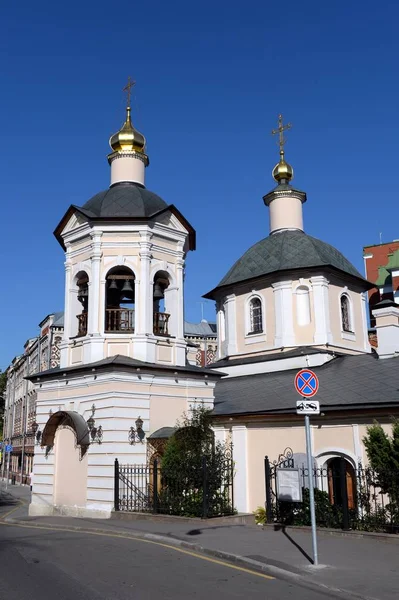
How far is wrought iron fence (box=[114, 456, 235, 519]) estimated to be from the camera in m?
14.9

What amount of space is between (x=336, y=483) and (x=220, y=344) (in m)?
10.5

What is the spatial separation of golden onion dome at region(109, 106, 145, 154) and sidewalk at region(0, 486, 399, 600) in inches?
458

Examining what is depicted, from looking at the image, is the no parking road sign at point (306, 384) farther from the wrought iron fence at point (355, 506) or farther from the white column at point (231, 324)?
the white column at point (231, 324)

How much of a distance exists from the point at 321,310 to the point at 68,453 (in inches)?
409

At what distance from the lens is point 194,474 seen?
1509cm

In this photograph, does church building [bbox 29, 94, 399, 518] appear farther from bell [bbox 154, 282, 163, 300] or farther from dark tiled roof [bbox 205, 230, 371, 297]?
dark tiled roof [bbox 205, 230, 371, 297]

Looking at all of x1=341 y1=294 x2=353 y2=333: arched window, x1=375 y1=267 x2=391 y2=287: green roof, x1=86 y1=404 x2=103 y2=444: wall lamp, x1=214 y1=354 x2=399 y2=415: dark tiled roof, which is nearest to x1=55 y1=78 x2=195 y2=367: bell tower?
x1=86 y1=404 x2=103 y2=444: wall lamp

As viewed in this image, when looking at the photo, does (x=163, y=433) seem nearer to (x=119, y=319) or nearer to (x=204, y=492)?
(x=204, y=492)

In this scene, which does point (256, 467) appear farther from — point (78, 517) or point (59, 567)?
point (59, 567)

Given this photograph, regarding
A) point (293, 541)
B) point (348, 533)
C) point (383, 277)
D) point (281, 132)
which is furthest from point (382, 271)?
point (293, 541)

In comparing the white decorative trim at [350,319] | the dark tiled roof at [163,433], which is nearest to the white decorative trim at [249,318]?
the white decorative trim at [350,319]

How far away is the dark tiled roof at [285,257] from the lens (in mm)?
23672

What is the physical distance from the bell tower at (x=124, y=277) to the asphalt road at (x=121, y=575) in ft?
22.6

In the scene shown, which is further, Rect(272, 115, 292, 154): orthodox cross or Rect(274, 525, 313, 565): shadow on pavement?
Rect(272, 115, 292, 154): orthodox cross
